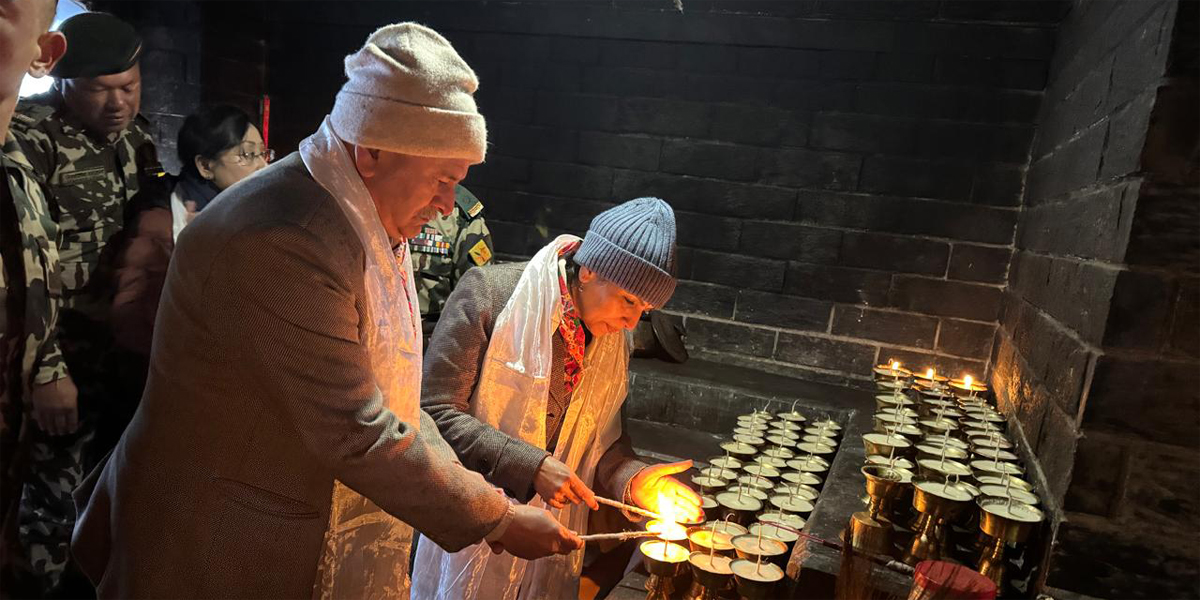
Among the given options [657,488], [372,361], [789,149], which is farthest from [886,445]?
[789,149]

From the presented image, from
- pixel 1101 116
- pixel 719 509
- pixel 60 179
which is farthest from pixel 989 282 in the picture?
pixel 60 179

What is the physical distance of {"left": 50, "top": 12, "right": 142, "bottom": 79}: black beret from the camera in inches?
108

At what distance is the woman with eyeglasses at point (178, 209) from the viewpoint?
9.09 ft

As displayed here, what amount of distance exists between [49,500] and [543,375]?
2056 mm

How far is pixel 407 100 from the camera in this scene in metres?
1.33

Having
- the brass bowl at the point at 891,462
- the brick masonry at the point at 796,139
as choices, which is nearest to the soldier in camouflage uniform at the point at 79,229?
the brick masonry at the point at 796,139

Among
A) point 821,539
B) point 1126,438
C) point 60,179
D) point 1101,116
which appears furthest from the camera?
point 60,179

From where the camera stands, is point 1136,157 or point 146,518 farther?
point 1136,157

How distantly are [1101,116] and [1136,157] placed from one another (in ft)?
2.22

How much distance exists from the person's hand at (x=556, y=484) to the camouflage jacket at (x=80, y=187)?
1949mm

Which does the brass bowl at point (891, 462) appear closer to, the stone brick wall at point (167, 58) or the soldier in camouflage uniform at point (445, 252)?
the soldier in camouflage uniform at point (445, 252)

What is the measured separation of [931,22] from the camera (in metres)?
4.13

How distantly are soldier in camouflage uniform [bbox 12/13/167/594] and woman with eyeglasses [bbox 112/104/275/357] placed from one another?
0.23 feet

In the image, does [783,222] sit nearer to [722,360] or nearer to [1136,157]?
[722,360]
